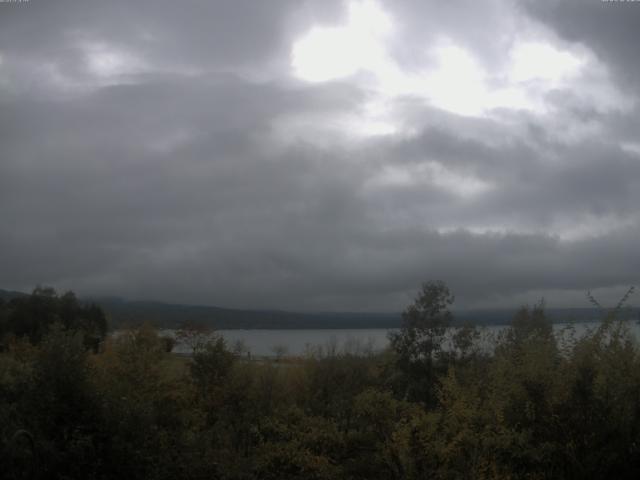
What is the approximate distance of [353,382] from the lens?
2317 cm

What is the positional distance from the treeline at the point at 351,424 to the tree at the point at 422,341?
61.2 inches

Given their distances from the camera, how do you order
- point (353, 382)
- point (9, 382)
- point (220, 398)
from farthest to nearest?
point (353, 382)
point (220, 398)
point (9, 382)

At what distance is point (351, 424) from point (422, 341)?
3627mm

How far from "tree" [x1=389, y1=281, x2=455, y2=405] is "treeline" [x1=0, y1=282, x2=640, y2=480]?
155 cm

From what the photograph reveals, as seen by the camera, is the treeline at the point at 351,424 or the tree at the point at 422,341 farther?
the tree at the point at 422,341

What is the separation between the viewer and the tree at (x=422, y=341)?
70.1 feet

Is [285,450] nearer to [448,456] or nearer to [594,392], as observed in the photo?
[448,456]

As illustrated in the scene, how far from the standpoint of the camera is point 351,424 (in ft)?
64.1

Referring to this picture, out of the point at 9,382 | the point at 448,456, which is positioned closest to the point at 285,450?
the point at 448,456

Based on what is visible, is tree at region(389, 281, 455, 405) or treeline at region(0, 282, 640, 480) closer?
treeline at region(0, 282, 640, 480)

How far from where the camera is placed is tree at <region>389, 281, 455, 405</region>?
70.1ft

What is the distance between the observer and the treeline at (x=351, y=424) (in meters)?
12.7

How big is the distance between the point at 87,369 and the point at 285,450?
5.77m

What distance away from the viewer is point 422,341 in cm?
2150
